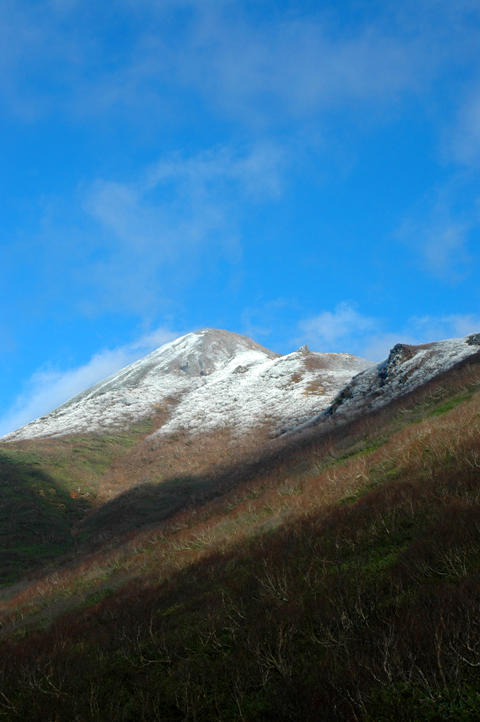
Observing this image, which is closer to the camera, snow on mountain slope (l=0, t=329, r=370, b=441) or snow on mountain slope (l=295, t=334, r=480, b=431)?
snow on mountain slope (l=295, t=334, r=480, b=431)

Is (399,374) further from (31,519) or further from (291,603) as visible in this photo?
(291,603)

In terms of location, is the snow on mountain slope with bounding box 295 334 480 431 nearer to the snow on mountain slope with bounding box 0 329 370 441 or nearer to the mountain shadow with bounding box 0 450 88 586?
the snow on mountain slope with bounding box 0 329 370 441

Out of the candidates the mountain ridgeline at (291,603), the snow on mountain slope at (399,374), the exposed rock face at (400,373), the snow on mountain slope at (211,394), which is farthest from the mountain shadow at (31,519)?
the snow on mountain slope at (211,394)

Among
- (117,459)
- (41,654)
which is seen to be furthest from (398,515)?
(117,459)

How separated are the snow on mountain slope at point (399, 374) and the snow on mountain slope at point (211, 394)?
344 inches

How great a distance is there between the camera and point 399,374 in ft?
129

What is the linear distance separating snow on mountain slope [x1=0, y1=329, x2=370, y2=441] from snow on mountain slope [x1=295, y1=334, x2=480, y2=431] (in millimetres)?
8748

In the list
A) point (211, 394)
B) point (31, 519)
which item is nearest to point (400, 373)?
point (31, 519)

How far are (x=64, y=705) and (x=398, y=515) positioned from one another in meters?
6.01

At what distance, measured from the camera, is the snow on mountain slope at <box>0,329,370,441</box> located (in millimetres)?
59406

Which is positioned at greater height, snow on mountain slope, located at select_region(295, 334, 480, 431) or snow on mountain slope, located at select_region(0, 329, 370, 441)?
snow on mountain slope, located at select_region(0, 329, 370, 441)

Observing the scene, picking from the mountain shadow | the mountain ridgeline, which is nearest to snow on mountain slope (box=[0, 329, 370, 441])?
the mountain shadow

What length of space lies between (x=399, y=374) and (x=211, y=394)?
45356 mm

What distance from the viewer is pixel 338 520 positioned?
9.28 m
